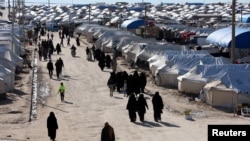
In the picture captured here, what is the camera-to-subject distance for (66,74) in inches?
1227

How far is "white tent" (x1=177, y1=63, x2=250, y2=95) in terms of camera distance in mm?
23578

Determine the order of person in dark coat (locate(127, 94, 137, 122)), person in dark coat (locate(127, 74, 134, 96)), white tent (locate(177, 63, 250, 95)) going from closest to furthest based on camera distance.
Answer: person in dark coat (locate(127, 94, 137, 122))
person in dark coat (locate(127, 74, 134, 96))
white tent (locate(177, 63, 250, 95))

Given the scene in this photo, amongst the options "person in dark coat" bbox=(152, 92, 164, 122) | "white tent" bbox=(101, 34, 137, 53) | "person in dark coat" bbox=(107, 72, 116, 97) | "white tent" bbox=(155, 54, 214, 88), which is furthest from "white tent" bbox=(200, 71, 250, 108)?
"white tent" bbox=(101, 34, 137, 53)

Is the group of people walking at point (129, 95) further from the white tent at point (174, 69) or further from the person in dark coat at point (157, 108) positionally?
the white tent at point (174, 69)

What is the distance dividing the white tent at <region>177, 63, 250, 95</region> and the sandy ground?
1.95 feet

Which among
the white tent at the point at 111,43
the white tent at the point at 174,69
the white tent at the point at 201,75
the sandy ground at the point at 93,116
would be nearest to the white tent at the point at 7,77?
the sandy ground at the point at 93,116

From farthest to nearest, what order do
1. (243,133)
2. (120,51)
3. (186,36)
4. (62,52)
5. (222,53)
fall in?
(186,36), (62,52), (120,51), (222,53), (243,133)

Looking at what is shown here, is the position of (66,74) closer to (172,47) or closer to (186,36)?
(172,47)

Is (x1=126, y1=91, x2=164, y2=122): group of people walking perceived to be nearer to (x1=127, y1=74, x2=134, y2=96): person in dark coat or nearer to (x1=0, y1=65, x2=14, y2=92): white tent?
(x1=127, y1=74, x2=134, y2=96): person in dark coat

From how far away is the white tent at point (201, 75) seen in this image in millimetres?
23578

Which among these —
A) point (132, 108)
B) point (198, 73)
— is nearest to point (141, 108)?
point (132, 108)

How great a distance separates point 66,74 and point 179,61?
279 inches

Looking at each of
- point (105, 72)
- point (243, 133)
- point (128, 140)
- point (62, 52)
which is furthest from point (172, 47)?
point (243, 133)

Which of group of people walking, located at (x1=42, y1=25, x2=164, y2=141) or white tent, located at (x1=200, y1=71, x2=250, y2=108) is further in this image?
white tent, located at (x1=200, y1=71, x2=250, y2=108)
